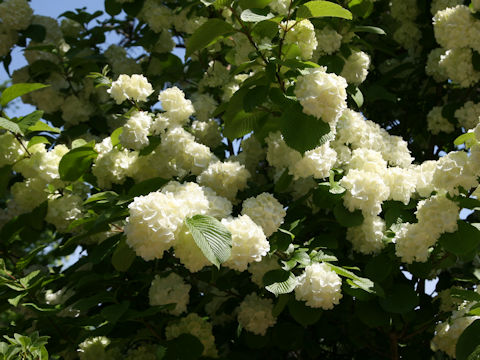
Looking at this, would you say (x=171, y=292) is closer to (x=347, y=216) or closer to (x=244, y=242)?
(x=244, y=242)

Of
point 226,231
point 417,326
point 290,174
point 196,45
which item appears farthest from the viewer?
point 417,326

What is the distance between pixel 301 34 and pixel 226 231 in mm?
961

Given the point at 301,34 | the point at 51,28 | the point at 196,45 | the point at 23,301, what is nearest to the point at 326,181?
the point at 301,34

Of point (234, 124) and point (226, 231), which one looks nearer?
point (226, 231)

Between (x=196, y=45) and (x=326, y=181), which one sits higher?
(x=196, y=45)

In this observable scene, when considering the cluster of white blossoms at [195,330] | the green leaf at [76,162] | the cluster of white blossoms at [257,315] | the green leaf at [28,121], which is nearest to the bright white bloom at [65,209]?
the green leaf at [76,162]

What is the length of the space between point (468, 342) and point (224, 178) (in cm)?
113

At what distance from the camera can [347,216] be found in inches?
94.5

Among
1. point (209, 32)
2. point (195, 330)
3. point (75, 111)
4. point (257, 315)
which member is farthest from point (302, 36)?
point (75, 111)

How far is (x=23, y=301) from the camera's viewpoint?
9.45 feet

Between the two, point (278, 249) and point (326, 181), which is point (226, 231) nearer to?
point (278, 249)

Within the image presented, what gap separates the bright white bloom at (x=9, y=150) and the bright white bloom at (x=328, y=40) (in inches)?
63.5

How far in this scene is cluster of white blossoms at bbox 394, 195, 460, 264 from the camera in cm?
216

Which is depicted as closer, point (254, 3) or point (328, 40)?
point (254, 3)
